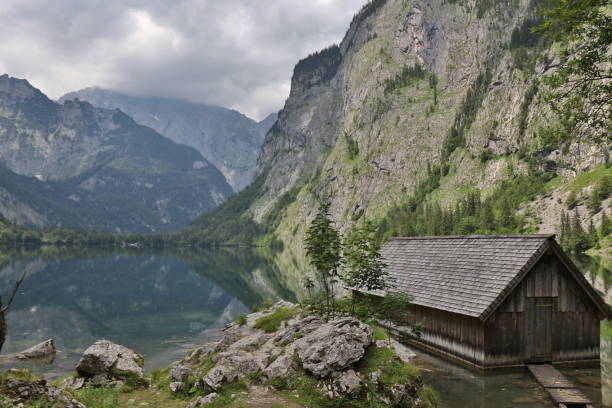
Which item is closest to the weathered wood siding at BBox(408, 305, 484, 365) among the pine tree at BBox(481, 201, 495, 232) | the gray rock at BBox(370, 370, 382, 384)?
the gray rock at BBox(370, 370, 382, 384)

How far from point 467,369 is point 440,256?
934 cm

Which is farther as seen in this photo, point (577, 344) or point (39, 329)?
point (39, 329)

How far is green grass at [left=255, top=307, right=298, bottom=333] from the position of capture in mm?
29625

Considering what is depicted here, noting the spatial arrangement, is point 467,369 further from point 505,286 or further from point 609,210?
point 609,210

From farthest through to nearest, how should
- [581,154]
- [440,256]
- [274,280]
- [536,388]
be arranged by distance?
[581,154] → [274,280] → [440,256] → [536,388]

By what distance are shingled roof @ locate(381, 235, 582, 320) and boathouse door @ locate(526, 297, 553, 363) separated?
225 centimetres

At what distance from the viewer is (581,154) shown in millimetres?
163625

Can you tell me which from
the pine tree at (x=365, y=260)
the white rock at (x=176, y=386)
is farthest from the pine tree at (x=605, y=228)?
the white rock at (x=176, y=386)

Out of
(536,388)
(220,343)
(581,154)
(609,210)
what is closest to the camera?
(536,388)

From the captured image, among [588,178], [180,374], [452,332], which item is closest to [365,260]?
[452,332]

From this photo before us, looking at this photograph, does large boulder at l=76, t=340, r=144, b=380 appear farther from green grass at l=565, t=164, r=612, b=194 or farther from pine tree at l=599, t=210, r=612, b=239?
green grass at l=565, t=164, r=612, b=194

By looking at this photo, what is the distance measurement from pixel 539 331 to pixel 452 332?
4838 millimetres

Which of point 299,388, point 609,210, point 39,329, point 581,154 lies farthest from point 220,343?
point 581,154

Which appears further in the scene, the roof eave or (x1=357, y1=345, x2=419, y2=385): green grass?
the roof eave
